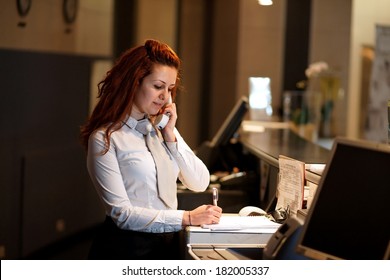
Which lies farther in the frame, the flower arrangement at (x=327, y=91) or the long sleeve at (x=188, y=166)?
the flower arrangement at (x=327, y=91)

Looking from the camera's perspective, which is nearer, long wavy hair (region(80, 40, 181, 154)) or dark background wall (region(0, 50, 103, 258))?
long wavy hair (region(80, 40, 181, 154))

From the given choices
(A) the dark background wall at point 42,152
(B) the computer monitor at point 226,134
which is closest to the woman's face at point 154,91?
(B) the computer monitor at point 226,134

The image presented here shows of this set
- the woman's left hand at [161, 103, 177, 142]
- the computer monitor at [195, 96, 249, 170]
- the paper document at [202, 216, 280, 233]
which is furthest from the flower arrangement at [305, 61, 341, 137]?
the paper document at [202, 216, 280, 233]

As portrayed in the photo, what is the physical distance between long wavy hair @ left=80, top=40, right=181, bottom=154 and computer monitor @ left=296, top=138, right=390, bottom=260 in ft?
3.45

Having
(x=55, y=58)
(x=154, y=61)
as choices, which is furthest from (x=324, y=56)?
(x=154, y=61)

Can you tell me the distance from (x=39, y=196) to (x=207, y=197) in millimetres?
2906

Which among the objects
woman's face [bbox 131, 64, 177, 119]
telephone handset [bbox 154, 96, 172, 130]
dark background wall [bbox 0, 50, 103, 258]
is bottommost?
dark background wall [bbox 0, 50, 103, 258]

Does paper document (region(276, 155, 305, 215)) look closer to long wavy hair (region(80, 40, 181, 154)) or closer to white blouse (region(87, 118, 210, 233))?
white blouse (region(87, 118, 210, 233))

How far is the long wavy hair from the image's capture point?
3146 mm

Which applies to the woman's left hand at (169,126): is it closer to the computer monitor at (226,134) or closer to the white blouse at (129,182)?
the white blouse at (129,182)

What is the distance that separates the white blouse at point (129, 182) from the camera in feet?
9.97

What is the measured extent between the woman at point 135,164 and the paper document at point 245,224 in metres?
0.07
